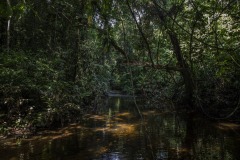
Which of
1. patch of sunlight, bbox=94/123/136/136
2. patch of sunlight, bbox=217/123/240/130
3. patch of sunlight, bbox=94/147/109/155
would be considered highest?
patch of sunlight, bbox=217/123/240/130

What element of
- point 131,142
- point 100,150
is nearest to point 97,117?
point 131,142

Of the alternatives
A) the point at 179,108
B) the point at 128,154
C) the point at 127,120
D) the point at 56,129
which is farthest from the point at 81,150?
the point at 179,108

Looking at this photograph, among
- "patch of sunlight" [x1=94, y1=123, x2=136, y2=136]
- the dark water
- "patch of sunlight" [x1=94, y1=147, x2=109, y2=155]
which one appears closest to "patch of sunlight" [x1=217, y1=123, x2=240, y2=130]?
the dark water

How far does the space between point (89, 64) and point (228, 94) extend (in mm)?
7386

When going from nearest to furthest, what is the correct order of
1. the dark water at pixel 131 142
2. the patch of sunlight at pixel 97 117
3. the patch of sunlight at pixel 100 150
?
the dark water at pixel 131 142, the patch of sunlight at pixel 100 150, the patch of sunlight at pixel 97 117

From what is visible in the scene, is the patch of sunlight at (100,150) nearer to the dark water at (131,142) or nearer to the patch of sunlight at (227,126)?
the dark water at (131,142)

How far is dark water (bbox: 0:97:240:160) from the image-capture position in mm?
7075

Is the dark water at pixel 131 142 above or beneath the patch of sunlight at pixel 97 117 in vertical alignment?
beneath

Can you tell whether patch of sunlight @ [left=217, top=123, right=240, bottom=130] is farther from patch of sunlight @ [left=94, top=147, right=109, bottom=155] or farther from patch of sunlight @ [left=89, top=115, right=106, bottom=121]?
patch of sunlight @ [left=89, top=115, right=106, bottom=121]

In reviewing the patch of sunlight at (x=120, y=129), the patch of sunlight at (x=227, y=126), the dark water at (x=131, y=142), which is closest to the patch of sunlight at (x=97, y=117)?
the dark water at (x=131, y=142)

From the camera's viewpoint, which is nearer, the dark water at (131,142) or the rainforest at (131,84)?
the dark water at (131,142)

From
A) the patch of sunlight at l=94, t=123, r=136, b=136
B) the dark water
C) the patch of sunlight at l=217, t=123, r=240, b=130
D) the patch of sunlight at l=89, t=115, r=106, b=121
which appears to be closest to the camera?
the dark water

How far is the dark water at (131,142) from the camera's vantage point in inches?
279

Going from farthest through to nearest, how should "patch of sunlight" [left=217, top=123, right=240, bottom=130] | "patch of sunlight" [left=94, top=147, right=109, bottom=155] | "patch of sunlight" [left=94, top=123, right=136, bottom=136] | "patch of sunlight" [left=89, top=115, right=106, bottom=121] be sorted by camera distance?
"patch of sunlight" [left=89, top=115, right=106, bottom=121] < "patch of sunlight" [left=217, top=123, right=240, bottom=130] < "patch of sunlight" [left=94, top=123, right=136, bottom=136] < "patch of sunlight" [left=94, top=147, right=109, bottom=155]
